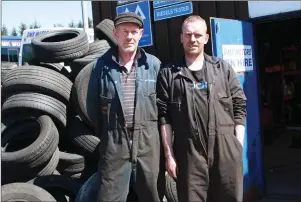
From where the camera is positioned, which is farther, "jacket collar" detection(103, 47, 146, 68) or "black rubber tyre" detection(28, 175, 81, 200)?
"black rubber tyre" detection(28, 175, 81, 200)

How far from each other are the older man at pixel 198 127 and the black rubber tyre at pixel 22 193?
6.39ft

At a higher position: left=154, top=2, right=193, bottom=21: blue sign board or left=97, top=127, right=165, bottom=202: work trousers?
left=154, top=2, right=193, bottom=21: blue sign board

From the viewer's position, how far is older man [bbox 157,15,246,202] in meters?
3.14

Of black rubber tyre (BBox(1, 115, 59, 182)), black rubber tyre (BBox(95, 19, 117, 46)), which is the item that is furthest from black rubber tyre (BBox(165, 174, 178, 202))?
black rubber tyre (BBox(95, 19, 117, 46))

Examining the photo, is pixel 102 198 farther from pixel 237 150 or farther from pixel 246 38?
pixel 246 38

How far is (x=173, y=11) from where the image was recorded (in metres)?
6.27

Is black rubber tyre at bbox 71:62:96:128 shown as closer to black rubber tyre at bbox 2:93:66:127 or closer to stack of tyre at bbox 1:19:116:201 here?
stack of tyre at bbox 1:19:116:201

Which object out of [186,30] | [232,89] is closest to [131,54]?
[186,30]

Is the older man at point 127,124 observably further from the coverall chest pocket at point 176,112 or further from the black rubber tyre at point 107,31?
the black rubber tyre at point 107,31

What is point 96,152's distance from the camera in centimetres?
568

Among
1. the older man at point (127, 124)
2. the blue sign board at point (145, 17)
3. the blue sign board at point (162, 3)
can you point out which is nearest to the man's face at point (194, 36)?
the older man at point (127, 124)

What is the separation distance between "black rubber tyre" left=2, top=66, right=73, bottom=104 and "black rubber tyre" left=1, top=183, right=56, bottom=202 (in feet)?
5.34

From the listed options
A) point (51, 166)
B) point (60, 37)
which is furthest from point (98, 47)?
point (51, 166)

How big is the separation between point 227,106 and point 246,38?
253 centimetres
